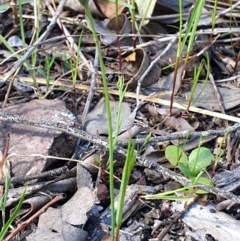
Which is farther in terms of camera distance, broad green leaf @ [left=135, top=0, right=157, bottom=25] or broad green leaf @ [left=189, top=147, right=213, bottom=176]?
broad green leaf @ [left=135, top=0, right=157, bottom=25]

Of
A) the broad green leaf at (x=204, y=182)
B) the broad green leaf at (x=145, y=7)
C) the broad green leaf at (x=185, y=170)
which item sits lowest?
the broad green leaf at (x=204, y=182)

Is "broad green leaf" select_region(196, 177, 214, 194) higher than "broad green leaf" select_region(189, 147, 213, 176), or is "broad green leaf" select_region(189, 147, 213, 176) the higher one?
"broad green leaf" select_region(189, 147, 213, 176)

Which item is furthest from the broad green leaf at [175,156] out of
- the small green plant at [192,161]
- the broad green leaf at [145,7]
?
the broad green leaf at [145,7]

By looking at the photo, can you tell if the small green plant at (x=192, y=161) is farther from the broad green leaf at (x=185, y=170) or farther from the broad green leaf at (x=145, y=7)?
the broad green leaf at (x=145, y=7)

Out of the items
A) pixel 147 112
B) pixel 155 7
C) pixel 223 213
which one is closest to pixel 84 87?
pixel 147 112

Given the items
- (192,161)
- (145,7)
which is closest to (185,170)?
(192,161)

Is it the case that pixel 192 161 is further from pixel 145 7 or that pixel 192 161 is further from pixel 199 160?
pixel 145 7

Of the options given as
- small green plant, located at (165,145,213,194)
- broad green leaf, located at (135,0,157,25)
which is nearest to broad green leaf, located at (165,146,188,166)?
small green plant, located at (165,145,213,194)

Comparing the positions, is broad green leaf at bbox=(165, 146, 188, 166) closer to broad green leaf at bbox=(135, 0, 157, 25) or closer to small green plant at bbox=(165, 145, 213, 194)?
small green plant at bbox=(165, 145, 213, 194)
